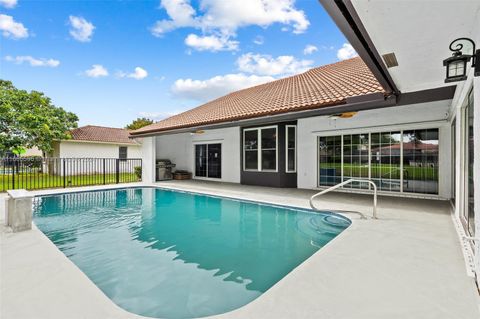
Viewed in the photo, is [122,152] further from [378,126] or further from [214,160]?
[378,126]

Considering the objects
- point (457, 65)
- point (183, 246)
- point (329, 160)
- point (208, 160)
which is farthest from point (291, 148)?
point (457, 65)

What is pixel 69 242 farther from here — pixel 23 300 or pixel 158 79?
pixel 158 79

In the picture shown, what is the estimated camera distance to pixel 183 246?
191 inches

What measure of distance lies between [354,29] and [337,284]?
10.5ft

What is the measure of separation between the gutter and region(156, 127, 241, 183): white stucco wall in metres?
10.1

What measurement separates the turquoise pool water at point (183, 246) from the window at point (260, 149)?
3998 millimetres

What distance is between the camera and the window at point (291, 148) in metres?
11.8

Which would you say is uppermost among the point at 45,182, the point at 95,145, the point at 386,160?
the point at 95,145

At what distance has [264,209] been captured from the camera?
26.0ft

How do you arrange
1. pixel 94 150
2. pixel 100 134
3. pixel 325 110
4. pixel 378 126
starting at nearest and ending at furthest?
pixel 325 110 < pixel 378 126 < pixel 94 150 < pixel 100 134

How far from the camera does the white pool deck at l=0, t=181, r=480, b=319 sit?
95.1 inches

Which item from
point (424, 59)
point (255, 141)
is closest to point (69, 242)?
point (424, 59)

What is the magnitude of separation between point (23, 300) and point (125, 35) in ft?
49.2

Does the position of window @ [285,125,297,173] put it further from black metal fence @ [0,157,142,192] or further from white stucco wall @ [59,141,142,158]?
white stucco wall @ [59,141,142,158]
